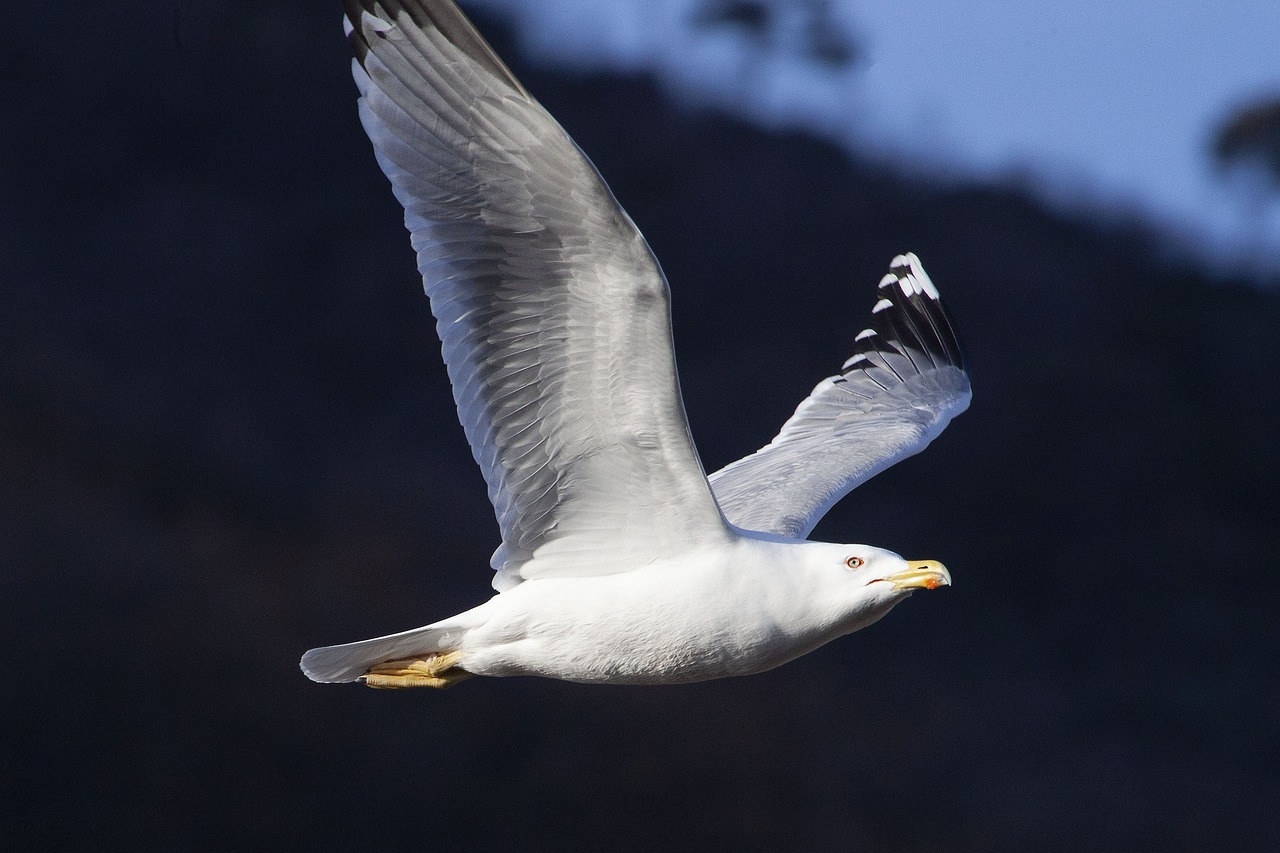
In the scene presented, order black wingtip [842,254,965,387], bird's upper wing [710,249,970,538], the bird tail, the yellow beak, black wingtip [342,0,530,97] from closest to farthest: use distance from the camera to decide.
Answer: black wingtip [342,0,530,97], the yellow beak, the bird tail, bird's upper wing [710,249,970,538], black wingtip [842,254,965,387]

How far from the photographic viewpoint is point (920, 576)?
3729 millimetres

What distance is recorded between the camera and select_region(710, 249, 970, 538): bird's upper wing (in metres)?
4.78

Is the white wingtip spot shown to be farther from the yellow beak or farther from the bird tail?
the bird tail

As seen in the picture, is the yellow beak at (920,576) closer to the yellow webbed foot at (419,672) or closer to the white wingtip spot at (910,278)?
the yellow webbed foot at (419,672)

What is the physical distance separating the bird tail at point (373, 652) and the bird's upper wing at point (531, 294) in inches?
14.0

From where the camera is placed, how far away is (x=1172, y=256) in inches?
868

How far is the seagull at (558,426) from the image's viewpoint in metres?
3.46

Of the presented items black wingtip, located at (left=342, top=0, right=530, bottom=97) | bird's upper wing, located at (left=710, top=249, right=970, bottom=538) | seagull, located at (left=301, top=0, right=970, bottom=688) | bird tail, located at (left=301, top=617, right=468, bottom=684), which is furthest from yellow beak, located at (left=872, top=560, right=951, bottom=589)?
black wingtip, located at (left=342, top=0, right=530, bottom=97)

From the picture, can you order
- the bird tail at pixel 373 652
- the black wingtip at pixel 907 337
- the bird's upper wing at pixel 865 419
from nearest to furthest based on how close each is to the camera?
the bird tail at pixel 373 652 < the bird's upper wing at pixel 865 419 < the black wingtip at pixel 907 337

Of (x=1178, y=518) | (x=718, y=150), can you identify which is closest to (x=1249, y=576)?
(x=1178, y=518)

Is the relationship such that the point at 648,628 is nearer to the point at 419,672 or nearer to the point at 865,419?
the point at 419,672

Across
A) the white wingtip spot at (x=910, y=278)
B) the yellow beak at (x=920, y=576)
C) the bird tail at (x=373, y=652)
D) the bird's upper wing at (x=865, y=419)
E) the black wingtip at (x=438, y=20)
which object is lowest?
the yellow beak at (x=920, y=576)

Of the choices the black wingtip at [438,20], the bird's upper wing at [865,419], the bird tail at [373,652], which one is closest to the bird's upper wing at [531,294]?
the black wingtip at [438,20]

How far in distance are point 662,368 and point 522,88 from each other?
2.11 feet
